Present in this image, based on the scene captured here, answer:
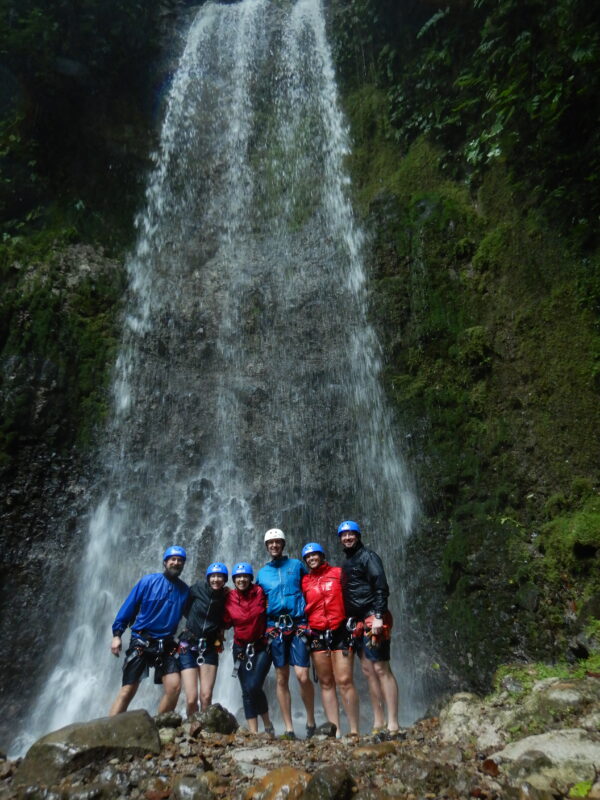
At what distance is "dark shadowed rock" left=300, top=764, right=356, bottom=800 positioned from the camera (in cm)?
303

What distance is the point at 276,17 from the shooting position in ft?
55.9

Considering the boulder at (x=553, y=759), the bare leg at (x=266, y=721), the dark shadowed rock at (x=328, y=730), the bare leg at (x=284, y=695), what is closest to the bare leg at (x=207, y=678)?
the bare leg at (x=266, y=721)

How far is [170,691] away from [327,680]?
1.56 m

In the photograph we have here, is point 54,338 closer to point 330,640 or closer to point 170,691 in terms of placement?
point 170,691

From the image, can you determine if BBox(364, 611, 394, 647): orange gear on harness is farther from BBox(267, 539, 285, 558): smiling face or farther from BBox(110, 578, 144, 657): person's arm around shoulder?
BBox(110, 578, 144, 657): person's arm around shoulder

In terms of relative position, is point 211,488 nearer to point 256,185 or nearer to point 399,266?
point 399,266

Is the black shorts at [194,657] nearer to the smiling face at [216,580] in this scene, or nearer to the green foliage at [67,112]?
the smiling face at [216,580]

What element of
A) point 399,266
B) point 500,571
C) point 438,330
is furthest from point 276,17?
point 500,571

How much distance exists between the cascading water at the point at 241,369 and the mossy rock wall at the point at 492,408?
2.15ft

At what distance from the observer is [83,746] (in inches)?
146

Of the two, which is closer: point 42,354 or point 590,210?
point 590,210

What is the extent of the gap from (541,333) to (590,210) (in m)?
1.73

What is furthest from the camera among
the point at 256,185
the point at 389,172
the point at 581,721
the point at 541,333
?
the point at 256,185

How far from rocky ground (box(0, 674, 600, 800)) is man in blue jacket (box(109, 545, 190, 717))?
1.80ft
